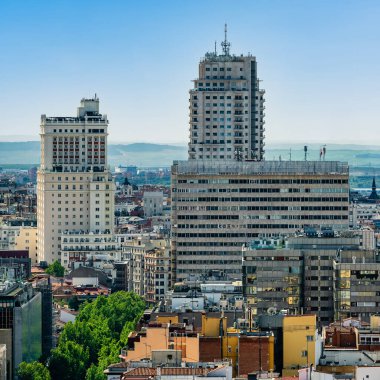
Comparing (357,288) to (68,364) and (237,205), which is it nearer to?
(68,364)

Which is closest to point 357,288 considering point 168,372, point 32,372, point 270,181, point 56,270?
point 32,372

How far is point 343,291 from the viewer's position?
10612cm

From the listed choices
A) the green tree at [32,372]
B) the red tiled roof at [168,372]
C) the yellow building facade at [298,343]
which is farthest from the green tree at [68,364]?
the red tiled roof at [168,372]

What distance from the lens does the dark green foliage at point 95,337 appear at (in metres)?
108

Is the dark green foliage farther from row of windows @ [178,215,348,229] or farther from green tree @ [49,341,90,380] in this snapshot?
row of windows @ [178,215,348,229]

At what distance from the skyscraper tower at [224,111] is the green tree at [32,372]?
2677 inches

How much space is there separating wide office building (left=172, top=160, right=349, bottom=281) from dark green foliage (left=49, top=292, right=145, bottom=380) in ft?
17.8

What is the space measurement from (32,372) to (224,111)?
239 feet

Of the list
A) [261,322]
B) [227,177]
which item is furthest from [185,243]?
[261,322]

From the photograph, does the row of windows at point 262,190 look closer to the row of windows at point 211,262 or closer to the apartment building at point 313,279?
the row of windows at point 211,262

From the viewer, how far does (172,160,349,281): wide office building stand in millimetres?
135750

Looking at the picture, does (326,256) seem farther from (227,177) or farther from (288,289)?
(227,177)

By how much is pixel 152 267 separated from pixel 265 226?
25.3m

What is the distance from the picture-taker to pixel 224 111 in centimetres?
17138
